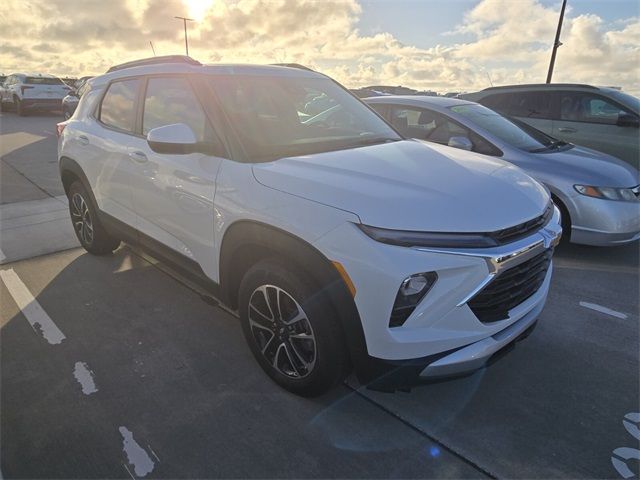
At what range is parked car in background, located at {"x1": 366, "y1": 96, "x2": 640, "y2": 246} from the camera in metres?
4.36

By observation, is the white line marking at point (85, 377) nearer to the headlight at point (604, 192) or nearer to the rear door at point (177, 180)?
the rear door at point (177, 180)

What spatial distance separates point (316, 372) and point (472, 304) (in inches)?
34.7

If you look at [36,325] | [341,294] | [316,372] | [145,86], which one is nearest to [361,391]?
[316,372]

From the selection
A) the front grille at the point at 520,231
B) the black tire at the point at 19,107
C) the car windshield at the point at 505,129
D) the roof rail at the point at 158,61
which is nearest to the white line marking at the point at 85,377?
the roof rail at the point at 158,61

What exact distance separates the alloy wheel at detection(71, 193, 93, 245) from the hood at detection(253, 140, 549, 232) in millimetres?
2893

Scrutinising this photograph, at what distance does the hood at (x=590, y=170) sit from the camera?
4406 mm

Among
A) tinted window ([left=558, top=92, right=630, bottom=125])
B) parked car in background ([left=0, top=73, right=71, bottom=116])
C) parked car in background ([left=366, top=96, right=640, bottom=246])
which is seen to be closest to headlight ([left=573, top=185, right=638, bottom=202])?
parked car in background ([left=366, top=96, right=640, bottom=246])

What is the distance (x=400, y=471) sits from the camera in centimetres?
209

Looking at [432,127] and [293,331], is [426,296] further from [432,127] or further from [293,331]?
[432,127]

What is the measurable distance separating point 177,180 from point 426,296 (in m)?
1.83

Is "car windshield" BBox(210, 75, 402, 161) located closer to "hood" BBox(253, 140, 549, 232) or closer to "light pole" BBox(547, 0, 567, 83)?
"hood" BBox(253, 140, 549, 232)

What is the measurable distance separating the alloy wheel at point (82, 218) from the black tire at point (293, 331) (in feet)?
8.80

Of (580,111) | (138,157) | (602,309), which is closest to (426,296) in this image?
(138,157)

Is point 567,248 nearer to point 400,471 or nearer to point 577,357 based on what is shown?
point 577,357
